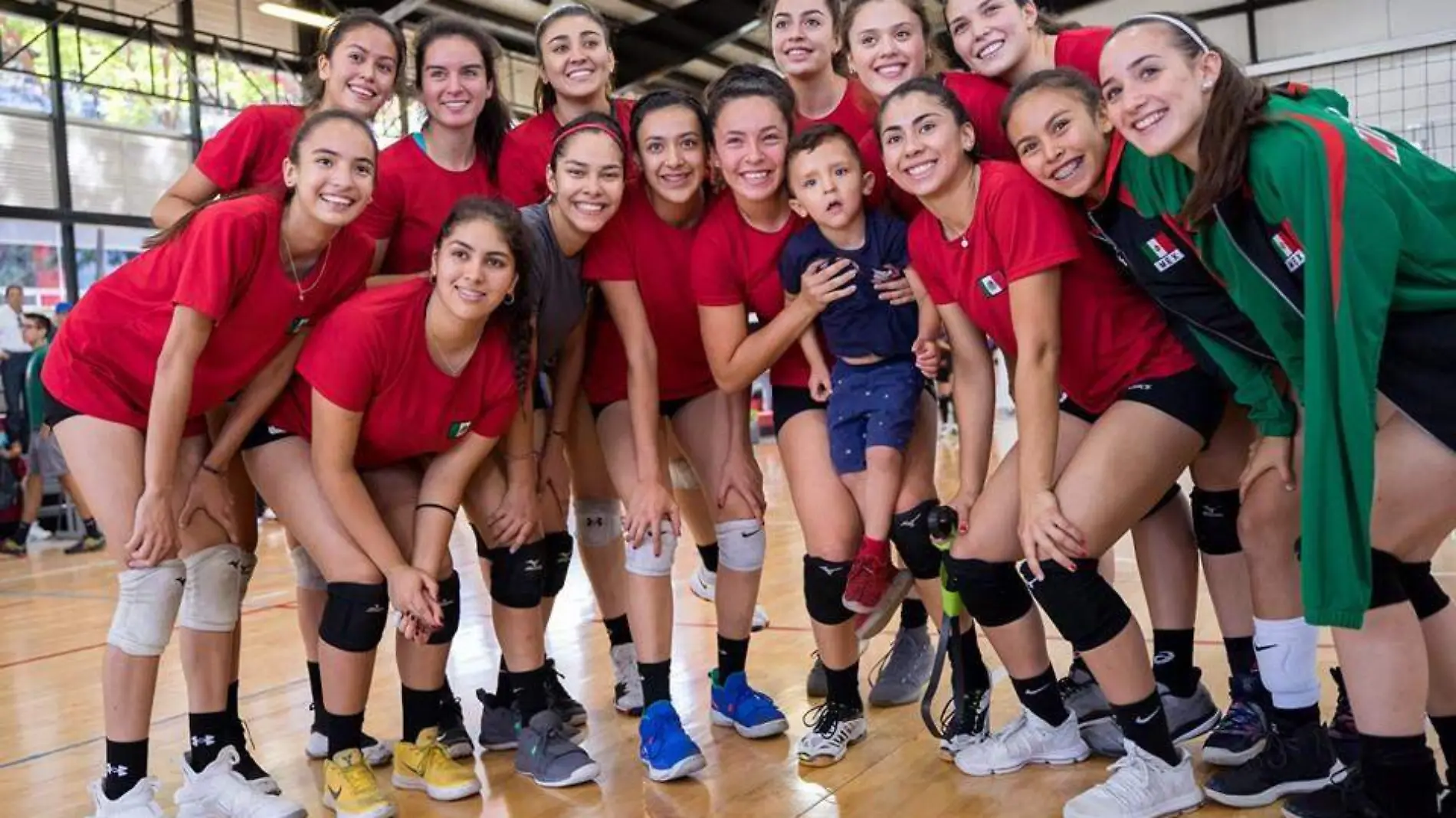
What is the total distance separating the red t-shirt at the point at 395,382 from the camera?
268 cm

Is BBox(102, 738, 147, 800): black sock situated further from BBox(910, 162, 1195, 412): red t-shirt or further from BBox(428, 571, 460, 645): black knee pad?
BBox(910, 162, 1195, 412): red t-shirt

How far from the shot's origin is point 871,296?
296 centimetres

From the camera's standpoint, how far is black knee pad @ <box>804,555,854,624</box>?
2.93m

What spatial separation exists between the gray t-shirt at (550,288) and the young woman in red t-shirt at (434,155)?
0.79 feet

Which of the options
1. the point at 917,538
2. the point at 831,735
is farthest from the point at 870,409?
the point at 831,735

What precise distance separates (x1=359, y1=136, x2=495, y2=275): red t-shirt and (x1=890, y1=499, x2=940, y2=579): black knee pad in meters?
1.35

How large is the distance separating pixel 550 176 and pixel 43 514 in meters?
8.41

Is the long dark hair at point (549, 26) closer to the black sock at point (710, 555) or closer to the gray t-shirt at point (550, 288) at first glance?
the gray t-shirt at point (550, 288)

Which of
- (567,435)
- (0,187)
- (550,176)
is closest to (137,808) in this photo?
(567,435)

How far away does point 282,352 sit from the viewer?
279 cm

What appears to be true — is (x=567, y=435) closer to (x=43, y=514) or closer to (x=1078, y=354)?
(x=1078, y=354)

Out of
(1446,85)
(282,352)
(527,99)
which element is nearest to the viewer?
(282,352)

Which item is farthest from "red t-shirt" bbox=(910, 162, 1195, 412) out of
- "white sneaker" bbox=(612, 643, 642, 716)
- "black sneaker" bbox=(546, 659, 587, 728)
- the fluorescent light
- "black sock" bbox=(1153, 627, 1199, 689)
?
the fluorescent light

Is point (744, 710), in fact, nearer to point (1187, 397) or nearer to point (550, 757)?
point (550, 757)
